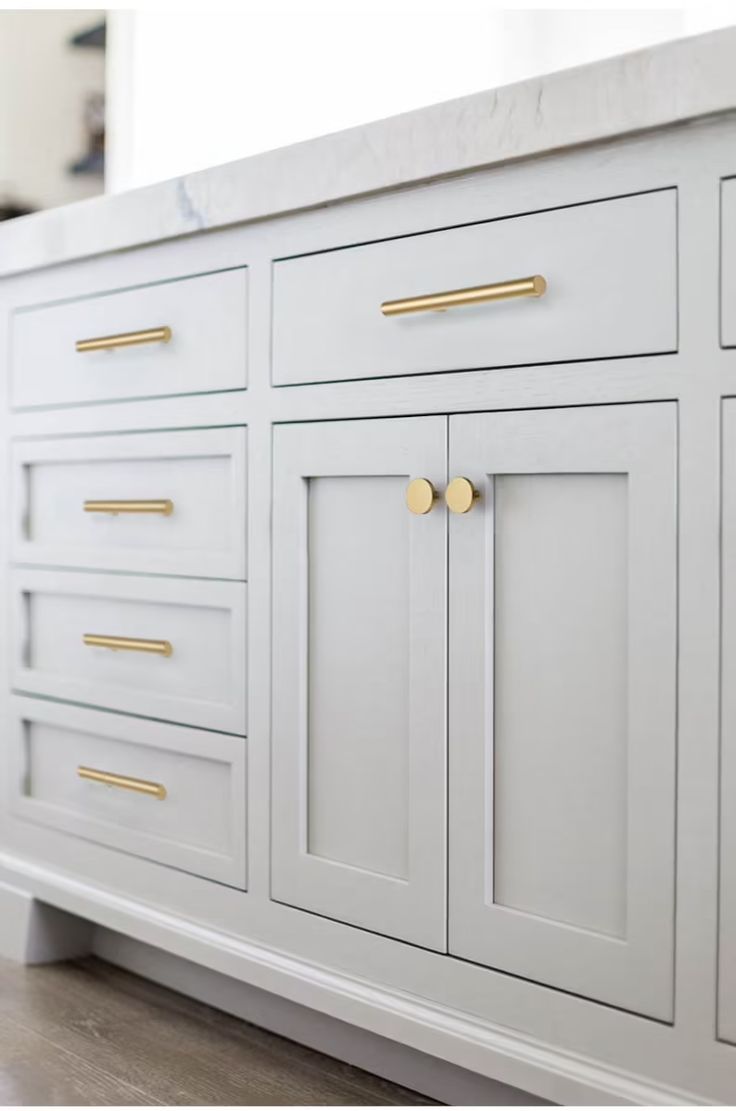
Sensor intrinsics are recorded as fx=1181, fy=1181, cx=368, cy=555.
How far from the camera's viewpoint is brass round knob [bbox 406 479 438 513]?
1104 millimetres

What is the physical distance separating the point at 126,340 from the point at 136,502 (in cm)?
20

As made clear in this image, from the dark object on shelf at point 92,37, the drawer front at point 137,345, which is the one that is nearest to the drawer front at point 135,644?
the drawer front at point 137,345

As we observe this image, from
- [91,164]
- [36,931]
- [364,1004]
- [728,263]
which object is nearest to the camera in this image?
[728,263]

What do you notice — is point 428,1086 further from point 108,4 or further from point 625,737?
point 108,4

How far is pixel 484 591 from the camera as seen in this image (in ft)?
3.53

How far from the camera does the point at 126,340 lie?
4.76 ft

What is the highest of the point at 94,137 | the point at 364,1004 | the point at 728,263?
the point at 94,137

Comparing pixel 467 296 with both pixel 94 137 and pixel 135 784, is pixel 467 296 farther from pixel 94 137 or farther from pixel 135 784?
pixel 94 137

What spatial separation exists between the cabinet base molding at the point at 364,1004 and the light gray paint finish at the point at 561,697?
121mm

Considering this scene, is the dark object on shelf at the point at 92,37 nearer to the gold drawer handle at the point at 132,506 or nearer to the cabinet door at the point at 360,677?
the gold drawer handle at the point at 132,506

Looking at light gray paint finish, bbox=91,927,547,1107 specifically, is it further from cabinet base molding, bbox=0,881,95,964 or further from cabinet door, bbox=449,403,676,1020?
cabinet door, bbox=449,403,676,1020

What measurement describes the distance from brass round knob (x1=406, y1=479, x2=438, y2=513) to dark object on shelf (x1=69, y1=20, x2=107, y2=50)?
5.16ft

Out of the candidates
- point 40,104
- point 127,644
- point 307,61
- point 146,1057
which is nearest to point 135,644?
point 127,644

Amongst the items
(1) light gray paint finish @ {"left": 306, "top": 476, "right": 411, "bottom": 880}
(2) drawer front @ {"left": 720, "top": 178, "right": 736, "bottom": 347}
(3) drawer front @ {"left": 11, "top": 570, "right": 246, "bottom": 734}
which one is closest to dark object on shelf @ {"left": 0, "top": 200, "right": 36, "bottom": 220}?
(3) drawer front @ {"left": 11, "top": 570, "right": 246, "bottom": 734}
